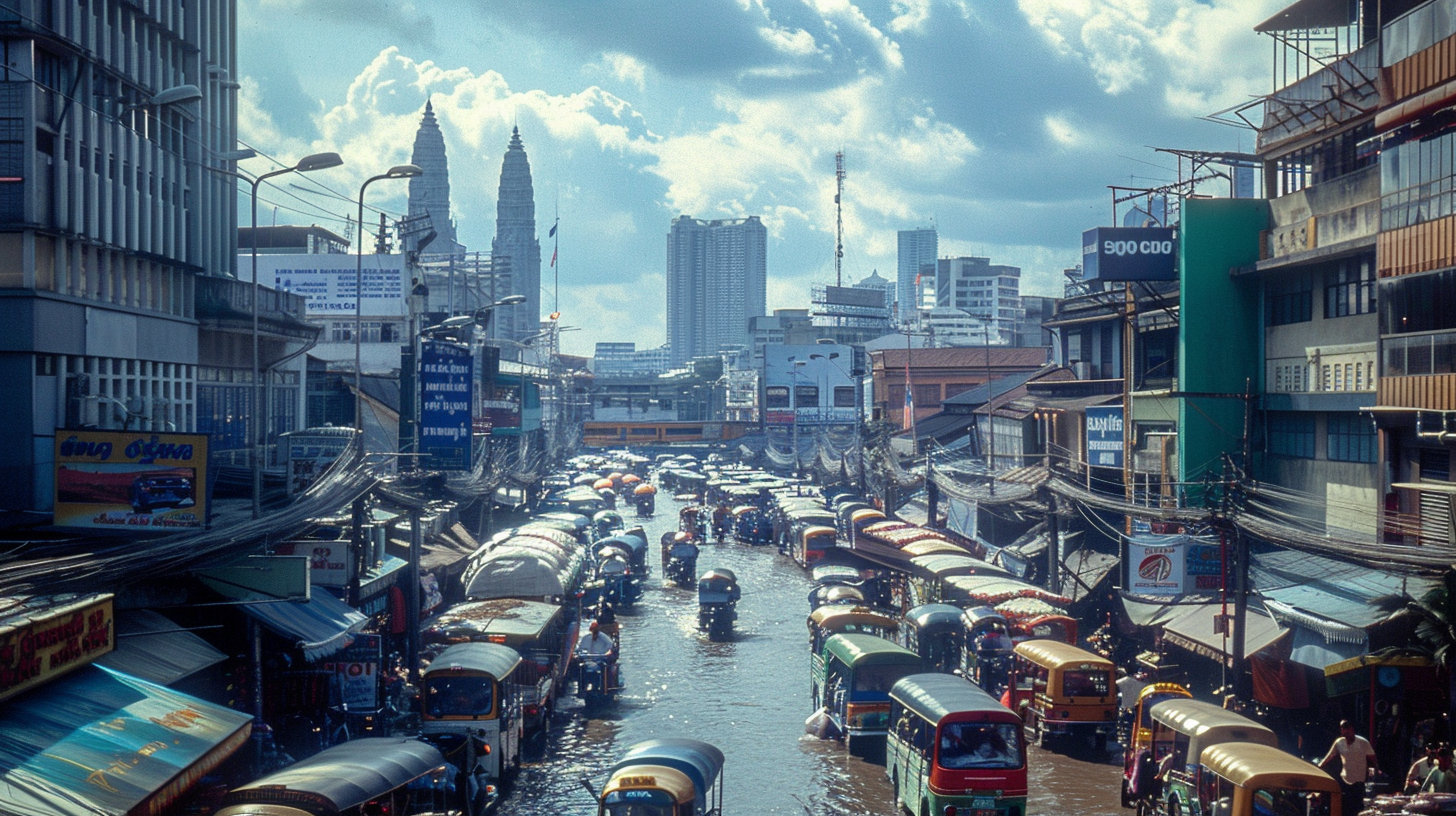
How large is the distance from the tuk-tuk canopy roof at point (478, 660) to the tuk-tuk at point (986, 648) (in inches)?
444

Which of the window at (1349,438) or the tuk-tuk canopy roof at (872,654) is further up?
the window at (1349,438)

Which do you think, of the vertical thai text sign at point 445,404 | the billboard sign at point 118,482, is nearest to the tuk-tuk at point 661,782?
the billboard sign at point 118,482

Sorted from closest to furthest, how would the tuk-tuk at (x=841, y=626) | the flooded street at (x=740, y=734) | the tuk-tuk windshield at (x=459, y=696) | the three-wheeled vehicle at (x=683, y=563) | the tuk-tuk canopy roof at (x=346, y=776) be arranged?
the tuk-tuk canopy roof at (x=346, y=776), the tuk-tuk windshield at (x=459, y=696), the flooded street at (x=740, y=734), the tuk-tuk at (x=841, y=626), the three-wheeled vehicle at (x=683, y=563)

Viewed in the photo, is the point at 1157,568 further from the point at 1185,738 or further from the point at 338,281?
the point at 338,281

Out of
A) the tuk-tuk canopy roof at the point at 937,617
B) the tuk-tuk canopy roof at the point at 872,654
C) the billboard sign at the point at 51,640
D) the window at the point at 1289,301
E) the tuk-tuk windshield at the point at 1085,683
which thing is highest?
the window at the point at 1289,301

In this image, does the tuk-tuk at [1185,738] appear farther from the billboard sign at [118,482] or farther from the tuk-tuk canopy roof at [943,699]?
the billboard sign at [118,482]

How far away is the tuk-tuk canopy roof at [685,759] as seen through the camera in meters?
18.9

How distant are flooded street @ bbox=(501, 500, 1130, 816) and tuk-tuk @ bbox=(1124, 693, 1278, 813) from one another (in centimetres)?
167

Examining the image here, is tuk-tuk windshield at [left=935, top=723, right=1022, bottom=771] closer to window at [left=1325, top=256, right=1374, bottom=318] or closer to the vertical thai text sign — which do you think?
window at [left=1325, top=256, right=1374, bottom=318]

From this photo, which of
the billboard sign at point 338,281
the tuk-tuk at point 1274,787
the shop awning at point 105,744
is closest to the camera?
the shop awning at point 105,744

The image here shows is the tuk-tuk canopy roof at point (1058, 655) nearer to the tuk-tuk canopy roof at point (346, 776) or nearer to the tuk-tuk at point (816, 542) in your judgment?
the tuk-tuk canopy roof at point (346, 776)

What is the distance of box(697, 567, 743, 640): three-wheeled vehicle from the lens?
4191 centimetres

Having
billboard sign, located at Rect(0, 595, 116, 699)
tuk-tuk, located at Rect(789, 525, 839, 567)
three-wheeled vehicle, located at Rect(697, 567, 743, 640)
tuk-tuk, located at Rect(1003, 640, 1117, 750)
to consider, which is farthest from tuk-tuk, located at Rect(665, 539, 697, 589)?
billboard sign, located at Rect(0, 595, 116, 699)

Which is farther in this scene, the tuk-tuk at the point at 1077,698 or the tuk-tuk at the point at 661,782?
the tuk-tuk at the point at 1077,698
